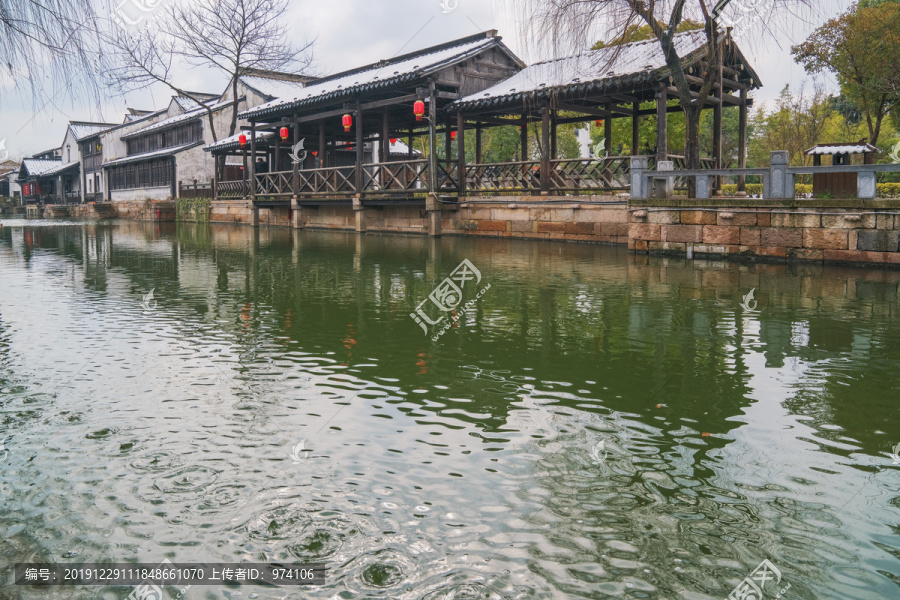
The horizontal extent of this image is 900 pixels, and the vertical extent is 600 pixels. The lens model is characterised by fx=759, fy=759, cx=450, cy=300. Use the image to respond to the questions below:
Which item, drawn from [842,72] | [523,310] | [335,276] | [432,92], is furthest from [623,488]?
[842,72]

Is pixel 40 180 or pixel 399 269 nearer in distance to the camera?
pixel 399 269

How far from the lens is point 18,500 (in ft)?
11.5

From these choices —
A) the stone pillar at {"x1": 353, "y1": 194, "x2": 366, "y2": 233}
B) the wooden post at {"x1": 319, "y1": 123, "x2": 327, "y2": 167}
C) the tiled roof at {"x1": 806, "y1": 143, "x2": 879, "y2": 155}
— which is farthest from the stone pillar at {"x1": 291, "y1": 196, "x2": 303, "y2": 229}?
the tiled roof at {"x1": 806, "y1": 143, "x2": 879, "y2": 155}

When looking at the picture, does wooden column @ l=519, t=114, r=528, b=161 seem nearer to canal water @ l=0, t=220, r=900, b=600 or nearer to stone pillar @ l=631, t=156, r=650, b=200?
stone pillar @ l=631, t=156, r=650, b=200

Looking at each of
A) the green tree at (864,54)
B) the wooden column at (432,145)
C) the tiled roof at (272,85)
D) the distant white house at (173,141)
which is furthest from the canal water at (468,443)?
the distant white house at (173,141)

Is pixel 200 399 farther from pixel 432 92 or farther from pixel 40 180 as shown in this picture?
pixel 40 180

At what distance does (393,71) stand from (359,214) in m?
4.18

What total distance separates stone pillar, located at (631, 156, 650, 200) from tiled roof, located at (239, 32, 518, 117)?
6.73 m

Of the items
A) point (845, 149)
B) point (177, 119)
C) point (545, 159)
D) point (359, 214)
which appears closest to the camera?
point (845, 149)

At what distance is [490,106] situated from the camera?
1859 centimetres

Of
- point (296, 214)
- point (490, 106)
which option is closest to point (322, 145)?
point (296, 214)

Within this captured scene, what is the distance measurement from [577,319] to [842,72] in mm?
19667

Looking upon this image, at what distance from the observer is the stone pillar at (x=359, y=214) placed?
72.6 ft

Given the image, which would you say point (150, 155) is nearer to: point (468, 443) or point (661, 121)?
point (661, 121)
